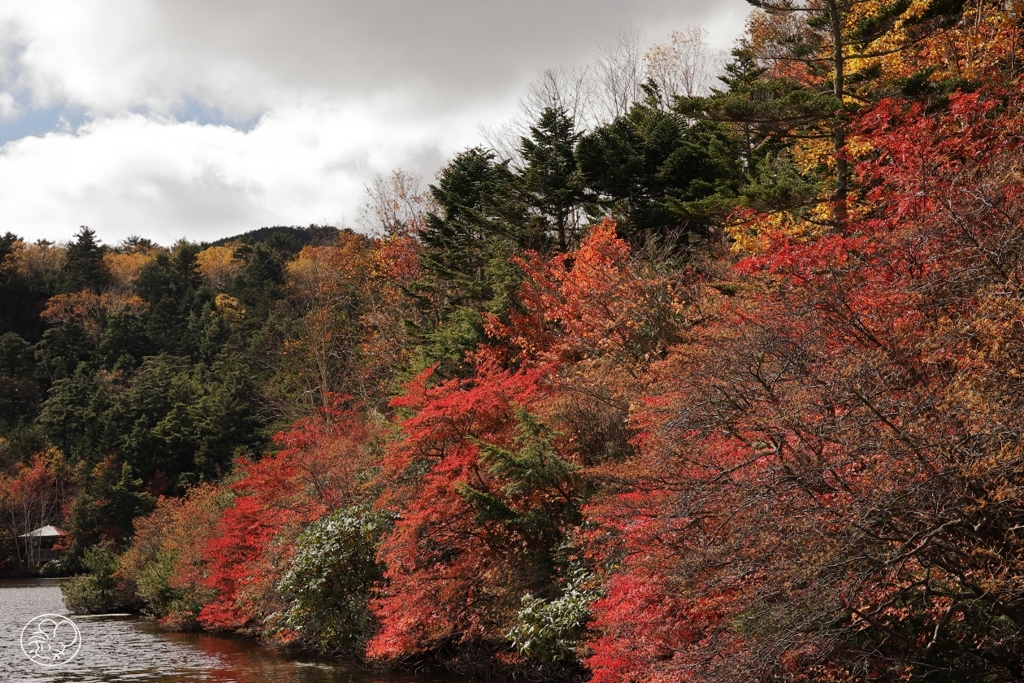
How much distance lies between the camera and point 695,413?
11938 millimetres

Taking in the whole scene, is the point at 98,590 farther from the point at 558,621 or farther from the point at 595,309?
the point at 558,621

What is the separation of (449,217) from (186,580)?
16777 millimetres

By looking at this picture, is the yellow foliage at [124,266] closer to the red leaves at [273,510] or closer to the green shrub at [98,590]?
the green shrub at [98,590]

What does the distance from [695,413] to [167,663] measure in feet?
61.3

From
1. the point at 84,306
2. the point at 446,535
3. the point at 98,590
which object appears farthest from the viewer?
the point at 84,306

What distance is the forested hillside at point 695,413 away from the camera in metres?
9.59

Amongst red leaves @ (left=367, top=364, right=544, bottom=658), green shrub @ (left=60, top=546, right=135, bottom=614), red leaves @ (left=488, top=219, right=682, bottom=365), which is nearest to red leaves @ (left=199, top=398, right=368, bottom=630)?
red leaves @ (left=367, top=364, right=544, bottom=658)

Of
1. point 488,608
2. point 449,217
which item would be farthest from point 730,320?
point 449,217

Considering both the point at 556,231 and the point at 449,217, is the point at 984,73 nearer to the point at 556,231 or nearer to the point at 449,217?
the point at 556,231

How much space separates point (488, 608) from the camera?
62.0 feet

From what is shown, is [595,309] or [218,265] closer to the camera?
[595,309]

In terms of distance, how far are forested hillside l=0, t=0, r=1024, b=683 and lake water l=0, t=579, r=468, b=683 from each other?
82cm

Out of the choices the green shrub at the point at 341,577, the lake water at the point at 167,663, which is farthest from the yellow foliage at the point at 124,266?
the green shrub at the point at 341,577

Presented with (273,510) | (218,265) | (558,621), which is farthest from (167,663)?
(218,265)
